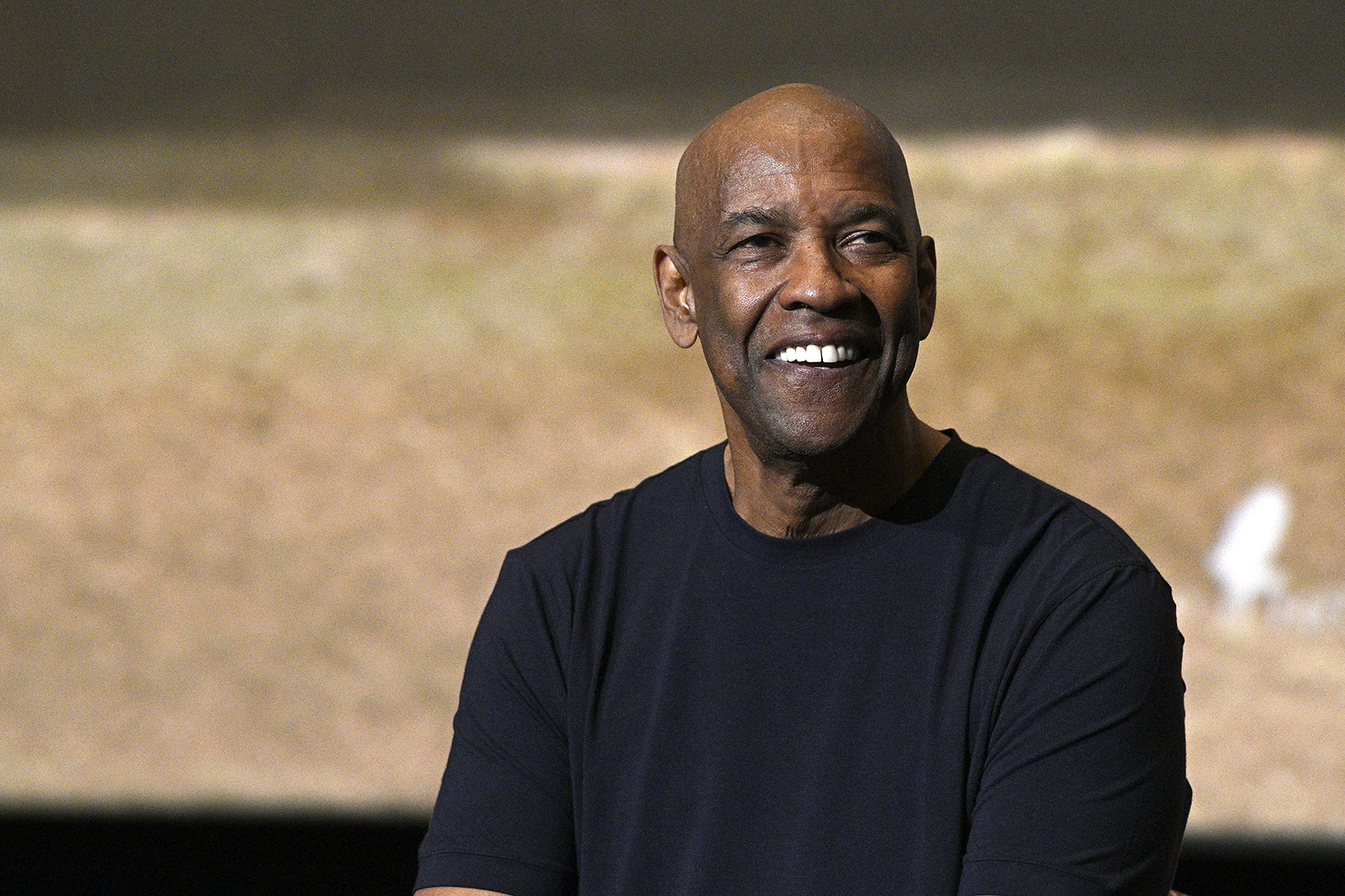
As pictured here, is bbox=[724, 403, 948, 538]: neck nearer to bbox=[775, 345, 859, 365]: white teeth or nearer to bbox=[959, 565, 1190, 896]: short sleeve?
bbox=[775, 345, 859, 365]: white teeth

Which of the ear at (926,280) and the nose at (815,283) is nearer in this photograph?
the nose at (815,283)

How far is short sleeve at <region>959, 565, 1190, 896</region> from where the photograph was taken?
3.31ft

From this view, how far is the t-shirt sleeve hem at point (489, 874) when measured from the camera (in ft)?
3.86

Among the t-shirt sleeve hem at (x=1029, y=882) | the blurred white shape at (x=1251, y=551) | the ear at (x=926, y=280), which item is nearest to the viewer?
the t-shirt sleeve hem at (x=1029, y=882)

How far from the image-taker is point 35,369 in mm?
3143

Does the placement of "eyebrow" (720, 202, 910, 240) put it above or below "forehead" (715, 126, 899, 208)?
below

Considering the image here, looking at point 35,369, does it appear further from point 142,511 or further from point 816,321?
point 816,321

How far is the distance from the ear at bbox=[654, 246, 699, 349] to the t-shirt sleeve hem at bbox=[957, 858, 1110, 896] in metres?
0.51

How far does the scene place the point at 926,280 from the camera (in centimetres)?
124

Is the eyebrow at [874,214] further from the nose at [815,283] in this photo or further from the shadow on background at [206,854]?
the shadow on background at [206,854]

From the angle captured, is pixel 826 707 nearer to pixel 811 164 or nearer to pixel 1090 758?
pixel 1090 758

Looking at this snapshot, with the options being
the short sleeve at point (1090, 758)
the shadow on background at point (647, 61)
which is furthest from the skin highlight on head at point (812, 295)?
the shadow on background at point (647, 61)

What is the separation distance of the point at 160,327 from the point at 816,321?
234 cm

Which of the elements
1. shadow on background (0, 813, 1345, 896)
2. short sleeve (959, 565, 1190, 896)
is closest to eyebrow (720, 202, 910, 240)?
short sleeve (959, 565, 1190, 896)
